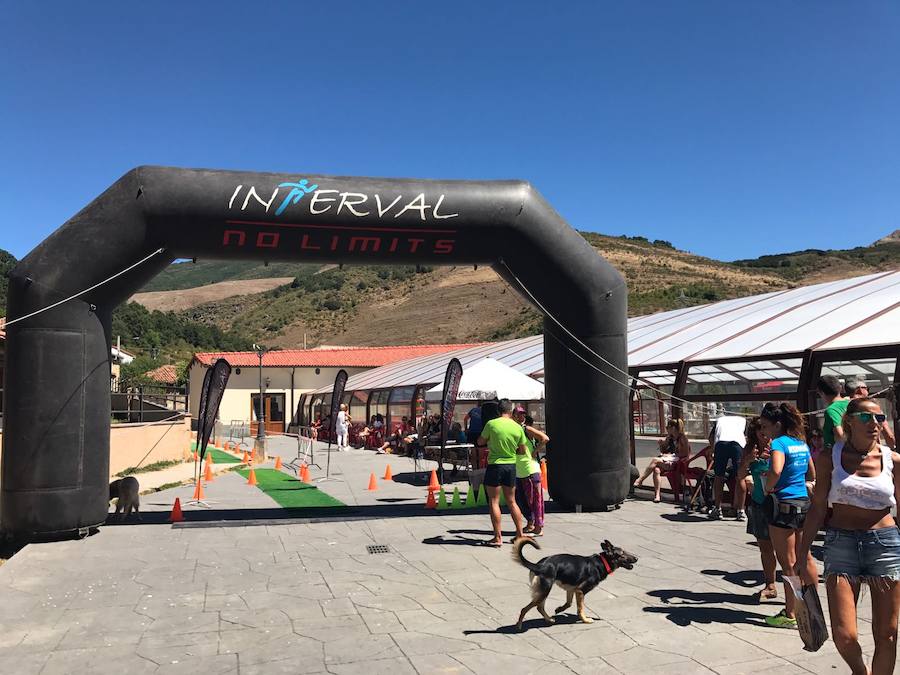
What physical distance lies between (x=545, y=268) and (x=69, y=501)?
6835mm

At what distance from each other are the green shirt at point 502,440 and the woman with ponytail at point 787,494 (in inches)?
128

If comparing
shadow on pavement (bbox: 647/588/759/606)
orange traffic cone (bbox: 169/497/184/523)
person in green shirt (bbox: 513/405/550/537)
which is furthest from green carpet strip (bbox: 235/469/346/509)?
shadow on pavement (bbox: 647/588/759/606)

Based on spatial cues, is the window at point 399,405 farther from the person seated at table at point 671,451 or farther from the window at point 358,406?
the person seated at table at point 671,451

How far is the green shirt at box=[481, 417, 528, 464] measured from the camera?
27.0 ft

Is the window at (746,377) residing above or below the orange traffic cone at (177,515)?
above

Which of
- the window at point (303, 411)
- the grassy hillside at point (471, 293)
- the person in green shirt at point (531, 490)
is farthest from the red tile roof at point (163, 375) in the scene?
the person in green shirt at point (531, 490)

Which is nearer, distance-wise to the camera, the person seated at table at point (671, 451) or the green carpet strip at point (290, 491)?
the person seated at table at point (671, 451)

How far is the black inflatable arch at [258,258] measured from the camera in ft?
27.2

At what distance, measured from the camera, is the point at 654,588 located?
6.48 m

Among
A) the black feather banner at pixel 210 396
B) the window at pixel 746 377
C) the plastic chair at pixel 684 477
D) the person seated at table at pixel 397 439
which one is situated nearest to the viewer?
the window at pixel 746 377

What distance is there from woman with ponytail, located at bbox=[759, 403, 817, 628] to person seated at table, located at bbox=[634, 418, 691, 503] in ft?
20.1

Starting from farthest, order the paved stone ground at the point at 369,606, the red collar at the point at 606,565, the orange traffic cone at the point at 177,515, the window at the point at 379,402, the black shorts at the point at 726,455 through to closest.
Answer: the window at the point at 379,402, the orange traffic cone at the point at 177,515, the black shorts at the point at 726,455, the red collar at the point at 606,565, the paved stone ground at the point at 369,606

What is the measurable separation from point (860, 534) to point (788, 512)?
168 cm

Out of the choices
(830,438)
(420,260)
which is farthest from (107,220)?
(830,438)
